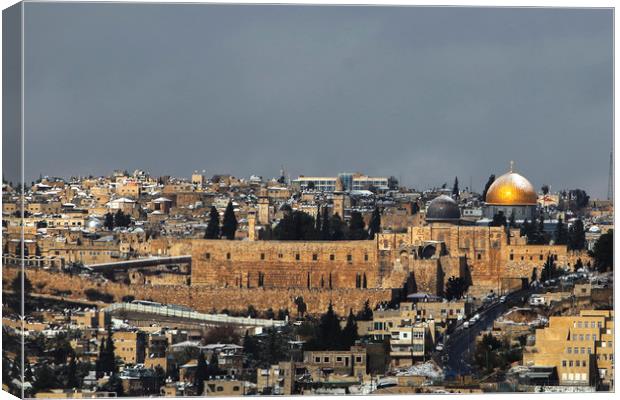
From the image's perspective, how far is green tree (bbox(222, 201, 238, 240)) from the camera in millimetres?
38000

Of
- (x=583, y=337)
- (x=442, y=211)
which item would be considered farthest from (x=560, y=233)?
(x=583, y=337)

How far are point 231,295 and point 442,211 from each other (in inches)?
171

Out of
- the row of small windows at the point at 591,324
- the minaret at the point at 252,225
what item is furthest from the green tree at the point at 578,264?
the row of small windows at the point at 591,324

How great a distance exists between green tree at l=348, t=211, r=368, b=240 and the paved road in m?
4.20

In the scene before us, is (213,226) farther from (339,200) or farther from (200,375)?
(200,375)

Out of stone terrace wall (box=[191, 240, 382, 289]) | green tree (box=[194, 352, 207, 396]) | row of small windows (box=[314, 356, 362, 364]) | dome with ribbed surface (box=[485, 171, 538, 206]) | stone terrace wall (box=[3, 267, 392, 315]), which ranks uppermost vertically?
dome with ribbed surface (box=[485, 171, 538, 206])

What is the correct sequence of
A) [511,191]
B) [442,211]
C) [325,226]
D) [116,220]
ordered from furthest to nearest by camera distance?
[116,220] < [442,211] < [325,226] < [511,191]

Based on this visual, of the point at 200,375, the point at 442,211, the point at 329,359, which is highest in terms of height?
the point at 442,211

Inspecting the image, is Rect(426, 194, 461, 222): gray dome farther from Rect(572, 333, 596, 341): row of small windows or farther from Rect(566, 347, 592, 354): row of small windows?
Rect(566, 347, 592, 354): row of small windows

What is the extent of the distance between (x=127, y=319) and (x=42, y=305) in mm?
Result: 1527

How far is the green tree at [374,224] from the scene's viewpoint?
1505 inches

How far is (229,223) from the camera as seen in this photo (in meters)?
38.4

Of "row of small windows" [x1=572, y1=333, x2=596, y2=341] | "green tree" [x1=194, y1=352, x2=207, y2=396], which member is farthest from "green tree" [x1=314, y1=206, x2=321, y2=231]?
"row of small windows" [x1=572, y1=333, x2=596, y2=341]

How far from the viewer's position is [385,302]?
113ft
